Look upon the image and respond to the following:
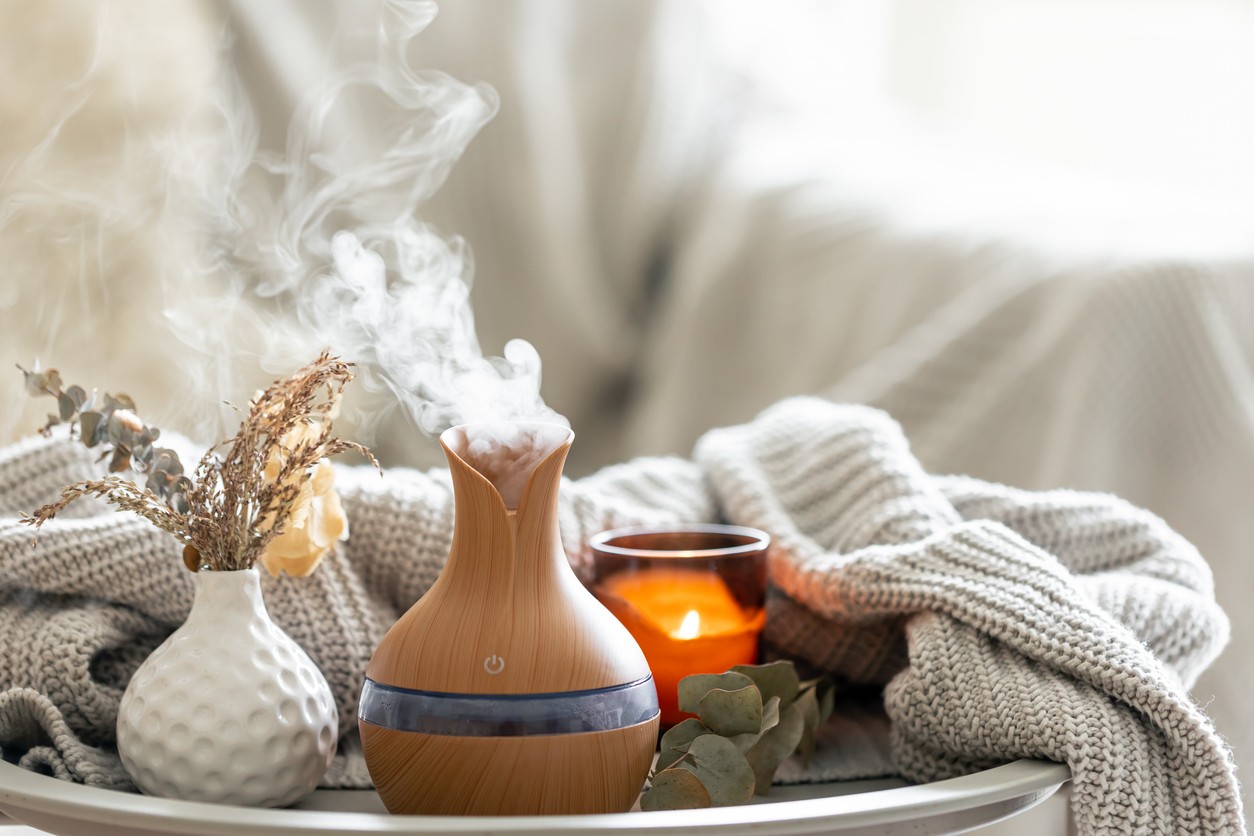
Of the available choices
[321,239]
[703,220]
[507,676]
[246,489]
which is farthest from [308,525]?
[703,220]

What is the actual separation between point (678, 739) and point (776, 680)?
0.09 meters

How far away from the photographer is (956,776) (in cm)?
65

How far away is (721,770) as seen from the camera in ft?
1.95

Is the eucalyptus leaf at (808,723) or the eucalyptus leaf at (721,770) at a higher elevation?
the eucalyptus leaf at (721,770)

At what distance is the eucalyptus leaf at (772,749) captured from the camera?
2.10ft

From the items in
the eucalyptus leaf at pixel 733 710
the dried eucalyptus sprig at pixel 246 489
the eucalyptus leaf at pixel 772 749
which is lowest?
the eucalyptus leaf at pixel 772 749

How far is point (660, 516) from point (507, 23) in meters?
0.89

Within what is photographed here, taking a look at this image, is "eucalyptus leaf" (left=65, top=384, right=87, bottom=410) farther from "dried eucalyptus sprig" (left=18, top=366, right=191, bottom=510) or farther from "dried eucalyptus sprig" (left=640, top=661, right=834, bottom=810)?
Answer: "dried eucalyptus sprig" (left=640, top=661, right=834, bottom=810)

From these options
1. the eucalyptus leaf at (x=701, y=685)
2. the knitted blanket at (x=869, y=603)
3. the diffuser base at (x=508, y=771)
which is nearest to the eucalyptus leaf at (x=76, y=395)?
the knitted blanket at (x=869, y=603)

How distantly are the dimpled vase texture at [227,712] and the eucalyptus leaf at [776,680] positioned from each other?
239 mm

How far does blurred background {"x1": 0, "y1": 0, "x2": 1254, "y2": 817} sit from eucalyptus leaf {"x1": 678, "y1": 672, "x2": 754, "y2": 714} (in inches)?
12.4

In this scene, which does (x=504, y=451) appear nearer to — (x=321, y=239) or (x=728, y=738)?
(x=728, y=738)

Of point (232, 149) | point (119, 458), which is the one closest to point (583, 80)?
point (232, 149)

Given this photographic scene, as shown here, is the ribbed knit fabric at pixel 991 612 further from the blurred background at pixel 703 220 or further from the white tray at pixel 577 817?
the blurred background at pixel 703 220
